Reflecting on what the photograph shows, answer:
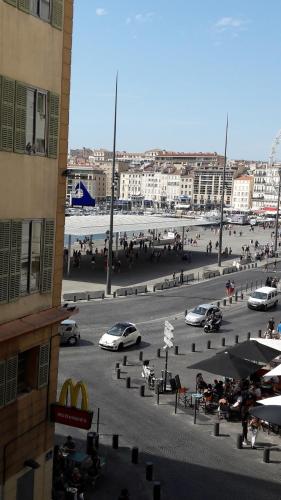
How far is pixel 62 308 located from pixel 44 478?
3.66 metres

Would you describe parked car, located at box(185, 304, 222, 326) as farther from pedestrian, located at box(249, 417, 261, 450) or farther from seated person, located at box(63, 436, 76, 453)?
seated person, located at box(63, 436, 76, 453)

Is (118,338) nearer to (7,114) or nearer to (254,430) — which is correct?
(254,430)

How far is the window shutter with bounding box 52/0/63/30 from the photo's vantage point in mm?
12852

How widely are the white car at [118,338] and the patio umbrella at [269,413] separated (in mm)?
11526

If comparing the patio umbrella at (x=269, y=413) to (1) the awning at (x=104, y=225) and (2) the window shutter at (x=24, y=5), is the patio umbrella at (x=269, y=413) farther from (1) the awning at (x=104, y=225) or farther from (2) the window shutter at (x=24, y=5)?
(1) the awning at (x=104, y=225)

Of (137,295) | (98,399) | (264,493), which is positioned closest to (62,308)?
(264,493)

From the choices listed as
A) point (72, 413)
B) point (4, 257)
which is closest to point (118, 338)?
point (72, 413)

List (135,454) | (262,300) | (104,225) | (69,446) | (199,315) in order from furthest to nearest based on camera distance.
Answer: (104,225), (262,300), (199,315), (135,454), (69,446)

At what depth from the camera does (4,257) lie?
11852 mm

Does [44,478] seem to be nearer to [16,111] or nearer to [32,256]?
[32,256]

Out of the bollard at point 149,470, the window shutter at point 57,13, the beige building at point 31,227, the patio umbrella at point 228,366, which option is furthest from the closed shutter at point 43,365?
the patio umbrella at point 228,366

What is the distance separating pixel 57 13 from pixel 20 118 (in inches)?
104

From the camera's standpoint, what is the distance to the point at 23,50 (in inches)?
464

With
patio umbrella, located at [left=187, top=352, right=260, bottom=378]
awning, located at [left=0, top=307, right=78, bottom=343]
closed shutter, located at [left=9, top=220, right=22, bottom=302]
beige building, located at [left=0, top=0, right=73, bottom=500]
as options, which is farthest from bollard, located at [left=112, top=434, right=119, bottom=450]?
closed shutter, located at [left=9, top=220, right=22, bottom=302]
